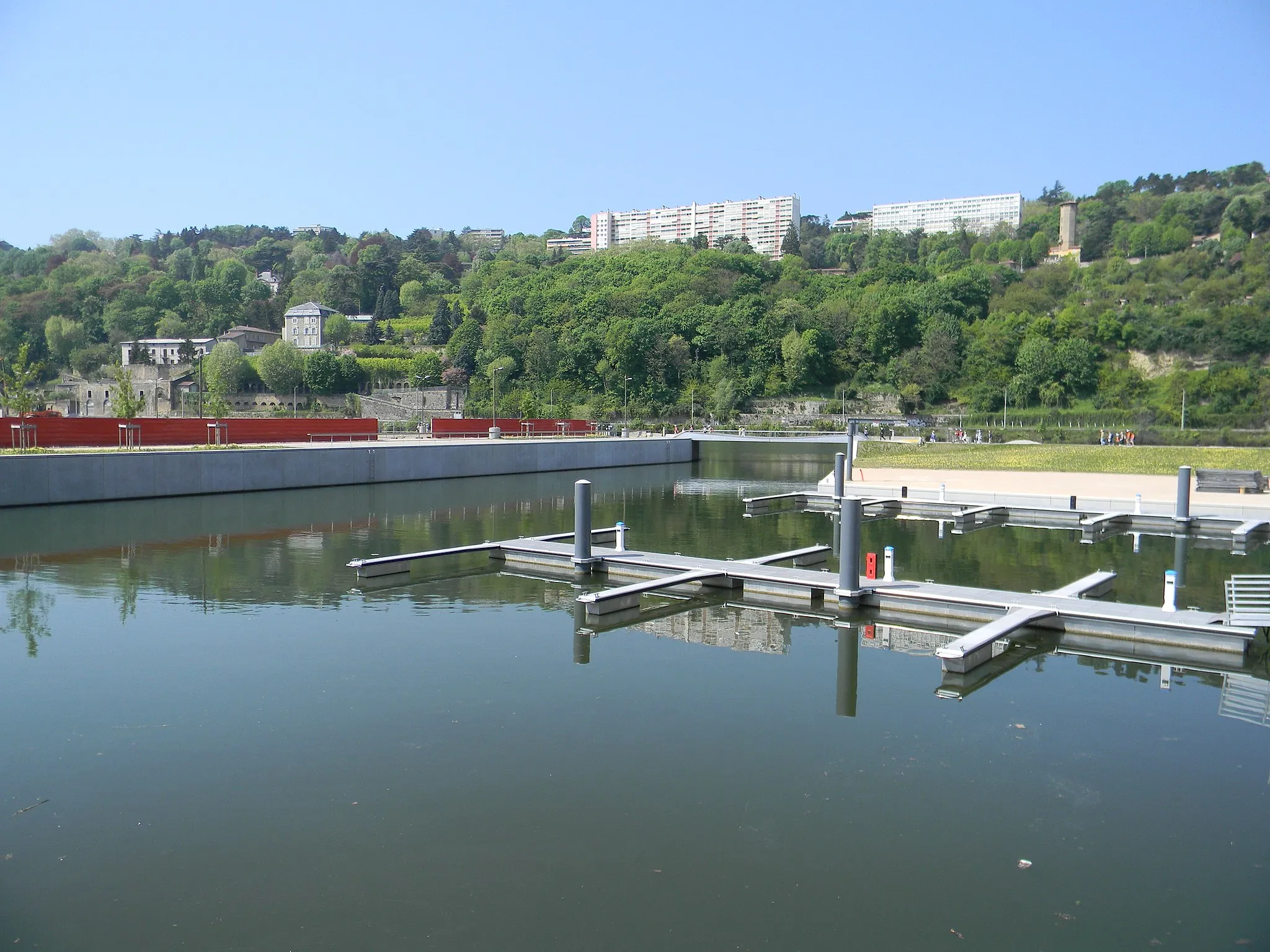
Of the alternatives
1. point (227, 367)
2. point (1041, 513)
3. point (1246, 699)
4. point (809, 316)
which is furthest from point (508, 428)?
point (227, 367)

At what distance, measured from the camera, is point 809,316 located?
108438 mm

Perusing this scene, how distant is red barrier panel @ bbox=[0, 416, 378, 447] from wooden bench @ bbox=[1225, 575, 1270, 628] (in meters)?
32.5

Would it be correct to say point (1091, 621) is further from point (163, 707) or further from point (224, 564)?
point (224, 564)

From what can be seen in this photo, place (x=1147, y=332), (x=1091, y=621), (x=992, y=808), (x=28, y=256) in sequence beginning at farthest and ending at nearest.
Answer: (x=28, y=256)
(x=1147, y=332)
(x=1091, y=621)
(x=992, y=808)

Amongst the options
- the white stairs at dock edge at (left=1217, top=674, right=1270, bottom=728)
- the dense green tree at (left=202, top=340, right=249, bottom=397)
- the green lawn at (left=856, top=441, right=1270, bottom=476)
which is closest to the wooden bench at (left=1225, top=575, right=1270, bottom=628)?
the white stairs at dock edge at (left=1217, top=674, right=1270, bottom=728)

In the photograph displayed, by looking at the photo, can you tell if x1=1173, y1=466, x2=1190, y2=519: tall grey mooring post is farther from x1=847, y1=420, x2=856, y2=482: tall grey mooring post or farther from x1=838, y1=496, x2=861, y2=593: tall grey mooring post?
x1=838, y1=496, x2=861, y2=593: tall grey mooring post

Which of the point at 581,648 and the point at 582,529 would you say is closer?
the point at 581,648

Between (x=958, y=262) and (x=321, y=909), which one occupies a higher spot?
(x=958, y=262)

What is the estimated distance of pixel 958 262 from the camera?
437 feet

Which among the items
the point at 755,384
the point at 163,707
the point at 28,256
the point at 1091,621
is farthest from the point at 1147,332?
the point at 28,256

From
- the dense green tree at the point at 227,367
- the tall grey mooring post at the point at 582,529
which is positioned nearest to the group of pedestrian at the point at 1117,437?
the tall grey mooring post at the point at 582,529

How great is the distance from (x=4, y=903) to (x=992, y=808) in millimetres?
5962

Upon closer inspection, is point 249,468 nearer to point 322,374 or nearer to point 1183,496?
point 1183,496

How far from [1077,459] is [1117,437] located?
2014 cm
